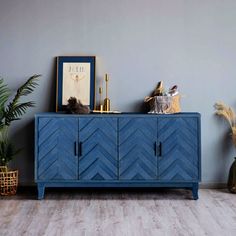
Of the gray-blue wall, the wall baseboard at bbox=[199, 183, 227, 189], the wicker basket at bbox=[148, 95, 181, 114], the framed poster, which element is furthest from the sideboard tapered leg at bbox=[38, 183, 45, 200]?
the wall baseboard at bbox=[199, 183, 227, 189]

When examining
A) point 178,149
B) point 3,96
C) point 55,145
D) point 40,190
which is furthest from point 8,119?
point 178,149

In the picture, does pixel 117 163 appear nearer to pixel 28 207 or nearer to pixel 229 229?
pixel 28 207

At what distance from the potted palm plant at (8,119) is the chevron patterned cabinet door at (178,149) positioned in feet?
4.74

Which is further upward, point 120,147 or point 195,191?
point 120,147

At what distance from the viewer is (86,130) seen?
4.26 m

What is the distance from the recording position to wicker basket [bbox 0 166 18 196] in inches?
173

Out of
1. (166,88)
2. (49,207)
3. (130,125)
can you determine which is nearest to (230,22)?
(166,88)

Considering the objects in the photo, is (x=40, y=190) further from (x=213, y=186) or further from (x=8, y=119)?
(x=213, y=186)

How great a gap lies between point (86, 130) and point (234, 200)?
5.28ft

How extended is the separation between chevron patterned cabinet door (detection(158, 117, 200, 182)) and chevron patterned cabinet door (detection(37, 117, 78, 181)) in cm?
87

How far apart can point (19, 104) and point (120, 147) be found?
4.04ft


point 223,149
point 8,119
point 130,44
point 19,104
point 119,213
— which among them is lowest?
point 119,213

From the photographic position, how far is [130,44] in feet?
15.3

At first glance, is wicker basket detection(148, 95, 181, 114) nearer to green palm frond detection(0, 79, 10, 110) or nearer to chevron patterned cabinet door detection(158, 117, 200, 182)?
chevron patterned cabinet door detection(158, 117, 200, 182)
